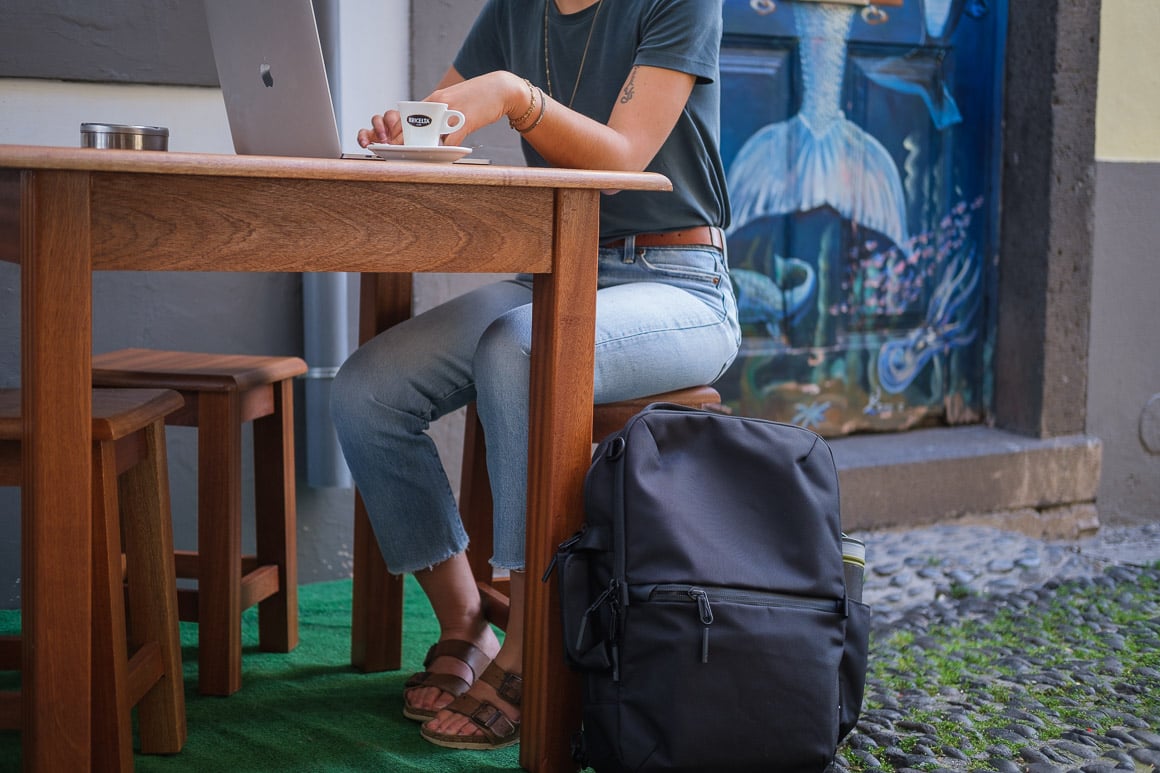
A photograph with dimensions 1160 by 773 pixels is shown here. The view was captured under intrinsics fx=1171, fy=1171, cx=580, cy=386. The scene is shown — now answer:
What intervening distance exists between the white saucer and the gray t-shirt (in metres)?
0.47

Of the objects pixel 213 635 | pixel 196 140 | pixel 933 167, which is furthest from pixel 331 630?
pixel 933 167

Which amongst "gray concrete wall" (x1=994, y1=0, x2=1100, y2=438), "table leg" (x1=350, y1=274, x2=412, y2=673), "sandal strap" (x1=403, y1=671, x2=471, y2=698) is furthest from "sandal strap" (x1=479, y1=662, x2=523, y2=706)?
"gray concrete wall" (x1=994, y1=0, x2=1100, y2=438)

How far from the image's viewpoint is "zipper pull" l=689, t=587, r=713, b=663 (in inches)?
64.6

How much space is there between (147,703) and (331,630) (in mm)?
679

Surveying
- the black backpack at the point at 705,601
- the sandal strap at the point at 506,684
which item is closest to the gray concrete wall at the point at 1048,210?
the black backpack at the point at 705,601

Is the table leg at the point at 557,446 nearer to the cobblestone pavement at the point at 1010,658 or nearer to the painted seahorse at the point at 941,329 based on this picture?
the cobblestone pavement at the point at 1010,658

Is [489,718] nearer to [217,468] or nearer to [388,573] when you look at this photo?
[388,573]

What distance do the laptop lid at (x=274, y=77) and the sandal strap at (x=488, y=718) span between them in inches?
37.1

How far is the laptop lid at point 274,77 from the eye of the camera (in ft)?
5.21

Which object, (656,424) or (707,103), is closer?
(656,424)

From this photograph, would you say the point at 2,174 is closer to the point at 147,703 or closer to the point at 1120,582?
the point at 147,703

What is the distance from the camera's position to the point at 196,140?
2.70 metres

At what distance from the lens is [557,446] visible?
1771 millimetres

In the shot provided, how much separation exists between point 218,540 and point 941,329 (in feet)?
8.42
